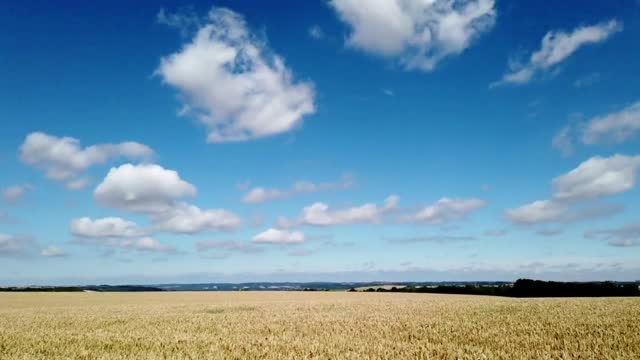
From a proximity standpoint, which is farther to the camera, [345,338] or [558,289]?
[558,289]

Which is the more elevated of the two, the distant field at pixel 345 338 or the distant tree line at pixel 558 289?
the distant tree line at pixel 558 289

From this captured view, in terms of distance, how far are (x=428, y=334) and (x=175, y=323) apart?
10710 mm

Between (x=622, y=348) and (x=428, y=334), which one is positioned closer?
(x=622, y=348)

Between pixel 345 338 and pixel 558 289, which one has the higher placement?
pixel 558 289

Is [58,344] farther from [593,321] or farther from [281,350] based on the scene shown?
[593,321]

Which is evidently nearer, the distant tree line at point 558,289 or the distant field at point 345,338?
the distant field at point 345,338

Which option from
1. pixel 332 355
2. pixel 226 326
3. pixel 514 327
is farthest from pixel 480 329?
pixel 226 326

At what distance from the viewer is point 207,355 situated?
12398mm

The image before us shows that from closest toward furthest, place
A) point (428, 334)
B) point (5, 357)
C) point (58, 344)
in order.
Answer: point (5, 357)
point (58, 344)
point (428, 334)

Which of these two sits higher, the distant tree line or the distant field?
the distant tree line

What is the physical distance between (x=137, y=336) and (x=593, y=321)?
15.3 meters

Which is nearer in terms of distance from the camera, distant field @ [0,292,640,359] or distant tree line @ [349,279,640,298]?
distant field @ [0,292,640,359]

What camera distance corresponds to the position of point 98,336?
56.0 feet

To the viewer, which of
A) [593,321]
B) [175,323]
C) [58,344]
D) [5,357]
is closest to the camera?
[5,357]
